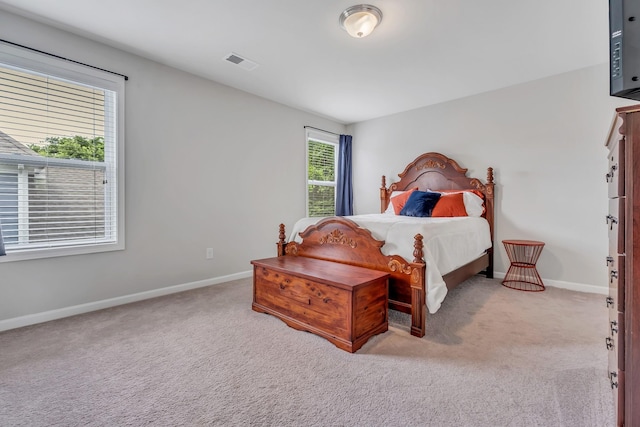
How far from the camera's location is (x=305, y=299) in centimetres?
211

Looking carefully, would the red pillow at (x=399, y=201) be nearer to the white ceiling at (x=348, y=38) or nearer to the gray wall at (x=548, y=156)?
the gray wall at (x=548, y=156)

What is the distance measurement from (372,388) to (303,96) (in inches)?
134

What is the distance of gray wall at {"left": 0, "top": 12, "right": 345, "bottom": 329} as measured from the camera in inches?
92.6

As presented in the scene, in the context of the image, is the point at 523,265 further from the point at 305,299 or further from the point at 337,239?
the point at 305,299

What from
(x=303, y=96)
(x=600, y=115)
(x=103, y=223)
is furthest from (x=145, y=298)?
(x=600, y=115)

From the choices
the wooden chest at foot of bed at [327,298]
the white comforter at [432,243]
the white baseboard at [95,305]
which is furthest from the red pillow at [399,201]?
the white baseboard at [95,305]

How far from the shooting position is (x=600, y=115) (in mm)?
2982

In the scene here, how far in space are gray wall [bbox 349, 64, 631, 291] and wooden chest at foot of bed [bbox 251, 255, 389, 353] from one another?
2.44m

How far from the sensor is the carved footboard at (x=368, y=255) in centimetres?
203

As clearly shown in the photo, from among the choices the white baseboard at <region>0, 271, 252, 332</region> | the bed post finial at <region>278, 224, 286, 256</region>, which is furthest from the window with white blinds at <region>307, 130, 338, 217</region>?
the white baseboard at <region>0, 271, 252, 332</region>

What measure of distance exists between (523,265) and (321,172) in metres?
3.00

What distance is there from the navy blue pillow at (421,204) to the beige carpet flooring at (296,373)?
1345 mm

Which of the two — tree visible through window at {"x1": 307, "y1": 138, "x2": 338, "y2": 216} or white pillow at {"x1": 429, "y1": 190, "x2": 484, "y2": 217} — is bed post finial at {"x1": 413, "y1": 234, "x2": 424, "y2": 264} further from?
tree visible through window at {"x1": 307, "y1": 138, "x2": 338, "y2": 216}

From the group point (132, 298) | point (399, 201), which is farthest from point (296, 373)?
point (399, 201)
